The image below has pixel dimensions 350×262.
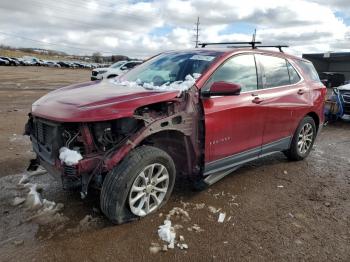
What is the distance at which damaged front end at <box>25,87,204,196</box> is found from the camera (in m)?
3.38

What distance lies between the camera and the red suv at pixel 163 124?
3377 mm

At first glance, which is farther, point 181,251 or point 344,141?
point 344,141

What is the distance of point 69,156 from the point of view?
129 inches

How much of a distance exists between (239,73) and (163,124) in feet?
4.66

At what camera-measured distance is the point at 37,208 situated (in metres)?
3.89

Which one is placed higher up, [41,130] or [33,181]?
[41,130]

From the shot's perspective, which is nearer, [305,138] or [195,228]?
[195,228]

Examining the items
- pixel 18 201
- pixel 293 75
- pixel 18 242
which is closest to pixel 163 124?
pixel 18 242

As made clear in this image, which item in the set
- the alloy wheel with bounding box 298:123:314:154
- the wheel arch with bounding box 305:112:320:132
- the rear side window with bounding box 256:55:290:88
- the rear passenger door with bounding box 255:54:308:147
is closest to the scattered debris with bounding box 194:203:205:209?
the rear passenger door with bounding box 255:54:308:147

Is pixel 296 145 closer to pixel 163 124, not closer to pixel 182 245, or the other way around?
pixel 163 124

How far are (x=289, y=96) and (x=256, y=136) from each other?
3.20ft

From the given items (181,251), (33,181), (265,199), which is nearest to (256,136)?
(265,199)

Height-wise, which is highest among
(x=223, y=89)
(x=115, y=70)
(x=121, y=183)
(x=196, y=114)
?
(x=223, y=89)

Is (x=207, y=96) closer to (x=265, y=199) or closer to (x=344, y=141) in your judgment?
(x=265, y=199)
